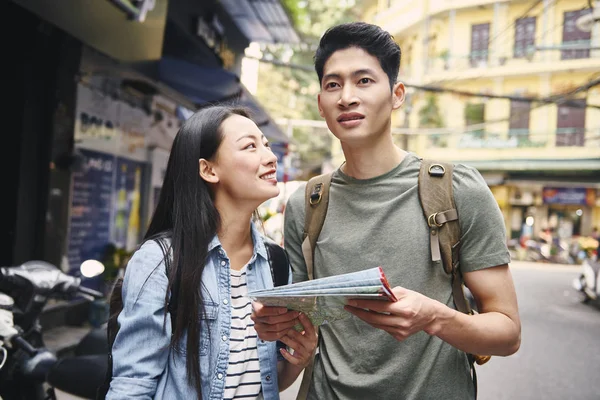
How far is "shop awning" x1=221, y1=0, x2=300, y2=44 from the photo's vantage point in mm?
8906

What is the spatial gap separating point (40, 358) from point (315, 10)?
2062 cm

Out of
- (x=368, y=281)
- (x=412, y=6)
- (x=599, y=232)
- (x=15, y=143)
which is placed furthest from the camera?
(x=412, y=6)

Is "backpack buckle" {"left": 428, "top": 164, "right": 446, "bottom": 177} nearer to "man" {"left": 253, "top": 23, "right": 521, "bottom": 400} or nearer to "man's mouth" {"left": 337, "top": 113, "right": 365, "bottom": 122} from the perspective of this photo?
"man" {"left": 253, "top": 23, "right": 521, "bottom": 400}

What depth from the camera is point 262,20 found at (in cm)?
988

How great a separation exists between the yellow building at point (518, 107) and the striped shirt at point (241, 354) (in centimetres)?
2052

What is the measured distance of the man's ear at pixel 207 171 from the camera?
1995 millimetres

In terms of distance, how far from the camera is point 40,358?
9.07ft

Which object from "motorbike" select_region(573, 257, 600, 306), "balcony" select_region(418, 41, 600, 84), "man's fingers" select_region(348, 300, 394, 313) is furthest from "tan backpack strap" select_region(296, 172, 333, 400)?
"balcony" select_region(418, 41, 600, 84)

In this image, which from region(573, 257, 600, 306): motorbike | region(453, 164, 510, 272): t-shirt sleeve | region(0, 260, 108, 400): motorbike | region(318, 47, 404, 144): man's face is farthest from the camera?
region(573, 257, 600, 306): motorbike

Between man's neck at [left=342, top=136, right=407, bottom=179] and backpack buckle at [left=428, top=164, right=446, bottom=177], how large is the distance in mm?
192

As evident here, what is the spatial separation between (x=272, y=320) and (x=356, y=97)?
905 millimetres

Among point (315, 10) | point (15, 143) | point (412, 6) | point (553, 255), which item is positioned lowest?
point (553, 255)

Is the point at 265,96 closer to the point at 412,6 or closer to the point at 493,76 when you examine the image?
the point at 412,6

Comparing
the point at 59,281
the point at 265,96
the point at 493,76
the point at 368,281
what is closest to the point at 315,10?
the point at 265,96
